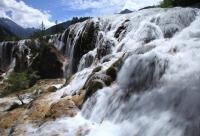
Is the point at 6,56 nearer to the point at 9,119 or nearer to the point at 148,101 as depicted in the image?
the point at 9,119

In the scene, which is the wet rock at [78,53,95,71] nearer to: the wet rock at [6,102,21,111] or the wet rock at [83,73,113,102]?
the wet rock at [6,102,21,111]

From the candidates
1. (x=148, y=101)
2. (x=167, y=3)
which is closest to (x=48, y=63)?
(x=167, y=3)

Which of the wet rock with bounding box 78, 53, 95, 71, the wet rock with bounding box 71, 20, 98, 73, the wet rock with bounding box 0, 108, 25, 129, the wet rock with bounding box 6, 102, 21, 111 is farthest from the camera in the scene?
the wet rock with bounding box 71, 20, 98, 73

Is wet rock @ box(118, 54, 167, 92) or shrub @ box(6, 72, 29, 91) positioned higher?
wet rock @ box(118, 54, 167, 92)

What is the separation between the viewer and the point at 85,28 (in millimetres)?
48375

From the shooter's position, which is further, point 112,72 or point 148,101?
point 112,72

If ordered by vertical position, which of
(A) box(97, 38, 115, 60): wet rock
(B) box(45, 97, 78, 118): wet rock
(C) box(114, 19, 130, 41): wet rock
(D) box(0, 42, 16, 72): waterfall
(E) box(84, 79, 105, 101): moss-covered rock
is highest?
(C) box(114, 19, 130, 41): wet rock

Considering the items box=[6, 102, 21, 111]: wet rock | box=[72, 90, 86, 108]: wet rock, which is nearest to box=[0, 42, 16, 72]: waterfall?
box=[6, 102, 21, 111]: wet rock

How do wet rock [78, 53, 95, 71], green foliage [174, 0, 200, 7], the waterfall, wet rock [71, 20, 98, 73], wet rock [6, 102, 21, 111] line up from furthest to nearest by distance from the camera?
the waterfall < wet rock [71, 20, 98, 73] < wet rock [78, 53, 95, 71] < green foliage [174, 0, 200, 7] < wet rock [6, 102, 21, 111]

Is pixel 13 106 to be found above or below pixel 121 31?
below

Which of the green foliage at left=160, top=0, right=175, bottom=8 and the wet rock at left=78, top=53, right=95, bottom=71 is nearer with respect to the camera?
the green foliage at left=160, top=0, right=175, bottom=8

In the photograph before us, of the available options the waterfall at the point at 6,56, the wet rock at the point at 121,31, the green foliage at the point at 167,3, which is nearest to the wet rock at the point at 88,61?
the wet rock at the point at 121,31

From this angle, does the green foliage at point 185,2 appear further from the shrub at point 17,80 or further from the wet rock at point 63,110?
the wet rock at point 63,110

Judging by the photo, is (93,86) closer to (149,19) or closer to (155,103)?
(155,103)
